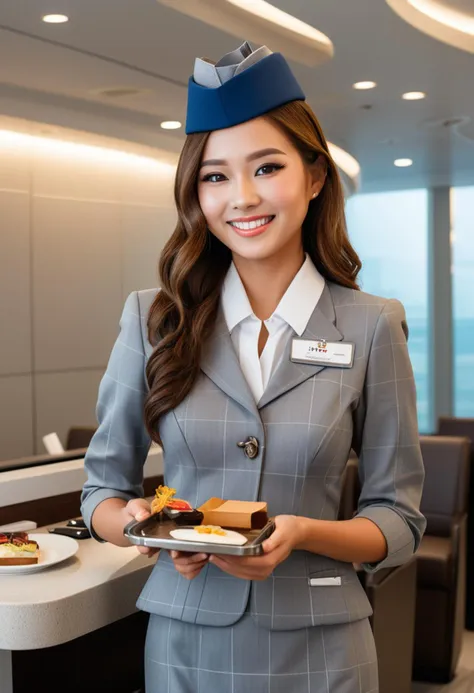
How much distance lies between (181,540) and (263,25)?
3567mm

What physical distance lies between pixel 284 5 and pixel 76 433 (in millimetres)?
2042

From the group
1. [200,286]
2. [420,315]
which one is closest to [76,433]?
[200,286]

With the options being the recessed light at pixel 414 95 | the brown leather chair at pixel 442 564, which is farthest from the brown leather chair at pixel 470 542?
the recessed light at pixel 414 95

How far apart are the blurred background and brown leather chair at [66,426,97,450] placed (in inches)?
1.0

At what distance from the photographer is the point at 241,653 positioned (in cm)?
139

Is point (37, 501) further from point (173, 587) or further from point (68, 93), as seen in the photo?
point (68, 93)

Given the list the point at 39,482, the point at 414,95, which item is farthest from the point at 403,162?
the point at 39,482

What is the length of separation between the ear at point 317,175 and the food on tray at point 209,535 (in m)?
0.61

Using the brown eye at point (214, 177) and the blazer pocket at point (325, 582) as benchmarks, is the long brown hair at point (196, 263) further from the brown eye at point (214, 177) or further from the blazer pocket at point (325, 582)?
the blazer pocket at point (325, 582)

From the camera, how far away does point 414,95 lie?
5.93 m

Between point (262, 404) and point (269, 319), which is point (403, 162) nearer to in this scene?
point (269, 319)

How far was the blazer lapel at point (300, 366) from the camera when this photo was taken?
1455 millimetres

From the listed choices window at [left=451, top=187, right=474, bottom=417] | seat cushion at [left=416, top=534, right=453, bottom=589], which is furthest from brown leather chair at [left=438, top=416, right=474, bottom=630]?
window at [left=451, top=187, right=474, bottom=417]

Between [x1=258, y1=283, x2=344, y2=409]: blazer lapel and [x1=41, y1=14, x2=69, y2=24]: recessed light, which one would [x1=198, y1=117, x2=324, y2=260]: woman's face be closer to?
[x1=258, y1=283, x2=344, y2=409]: blazer lapel
